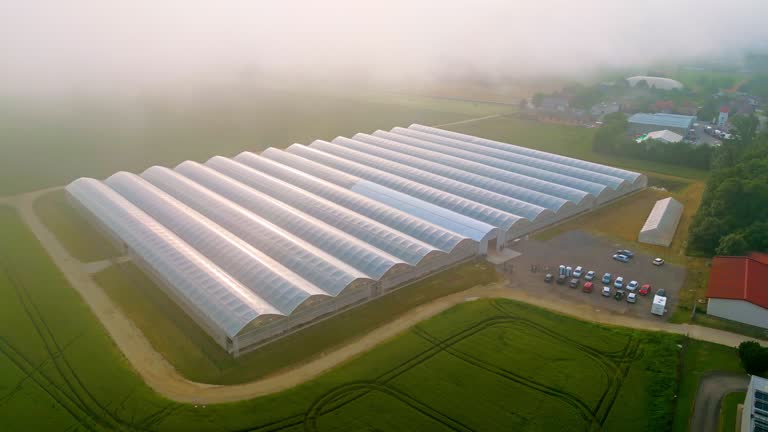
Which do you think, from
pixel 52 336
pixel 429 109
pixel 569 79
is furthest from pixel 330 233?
pixel 569 79

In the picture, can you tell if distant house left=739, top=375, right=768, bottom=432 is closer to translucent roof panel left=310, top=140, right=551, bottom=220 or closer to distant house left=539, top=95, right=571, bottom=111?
translucent roof panel left=310, top=140, right=551, bottom=220

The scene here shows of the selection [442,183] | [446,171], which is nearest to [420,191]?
[442,183]

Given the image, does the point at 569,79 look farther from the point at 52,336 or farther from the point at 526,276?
the point at 52,336

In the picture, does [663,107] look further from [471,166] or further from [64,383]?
[64,383]

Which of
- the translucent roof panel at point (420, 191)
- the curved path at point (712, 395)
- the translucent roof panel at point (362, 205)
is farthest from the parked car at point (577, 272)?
the curved path at point (712, 395)

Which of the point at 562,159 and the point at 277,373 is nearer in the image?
the point at 277,373

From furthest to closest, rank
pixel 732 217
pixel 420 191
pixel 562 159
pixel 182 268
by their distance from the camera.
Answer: pixel 562 159 → pixel 420 191 → pixel 732 217 → pixel 182 268
